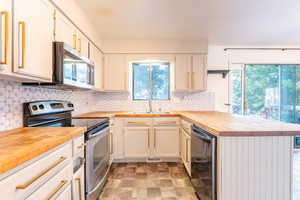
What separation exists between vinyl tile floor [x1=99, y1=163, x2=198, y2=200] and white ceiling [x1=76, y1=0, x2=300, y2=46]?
2.33 metres

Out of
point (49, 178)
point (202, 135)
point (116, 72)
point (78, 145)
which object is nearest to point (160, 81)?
point (116, 72)

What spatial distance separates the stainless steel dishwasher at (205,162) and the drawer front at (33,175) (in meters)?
1.11

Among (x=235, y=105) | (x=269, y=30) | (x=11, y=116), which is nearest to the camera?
(x=11, y=116)

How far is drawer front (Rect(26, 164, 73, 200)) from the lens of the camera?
0.87 m

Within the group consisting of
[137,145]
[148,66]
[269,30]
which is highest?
[269,30]

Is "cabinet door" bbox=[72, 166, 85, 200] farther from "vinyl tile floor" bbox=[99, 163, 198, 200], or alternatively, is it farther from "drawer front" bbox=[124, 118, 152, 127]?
"drawer front" bbox=[124, 118, 152, 127]

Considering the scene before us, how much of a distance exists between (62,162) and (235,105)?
Answer: 3.85 metres

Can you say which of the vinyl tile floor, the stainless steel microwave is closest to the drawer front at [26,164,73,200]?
the stainless steel microwave

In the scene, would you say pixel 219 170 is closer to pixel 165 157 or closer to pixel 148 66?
pixel 165 157

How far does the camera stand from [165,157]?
9.87ft

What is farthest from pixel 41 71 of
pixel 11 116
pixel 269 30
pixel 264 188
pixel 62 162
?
pixel 269 30

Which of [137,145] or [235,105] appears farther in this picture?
[235,105]

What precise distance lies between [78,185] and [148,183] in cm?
118

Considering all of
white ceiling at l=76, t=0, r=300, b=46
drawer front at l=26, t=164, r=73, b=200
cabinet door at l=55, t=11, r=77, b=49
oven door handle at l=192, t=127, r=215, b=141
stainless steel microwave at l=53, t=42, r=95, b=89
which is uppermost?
white ceiling at l=76, t=0, r=300, b=46
